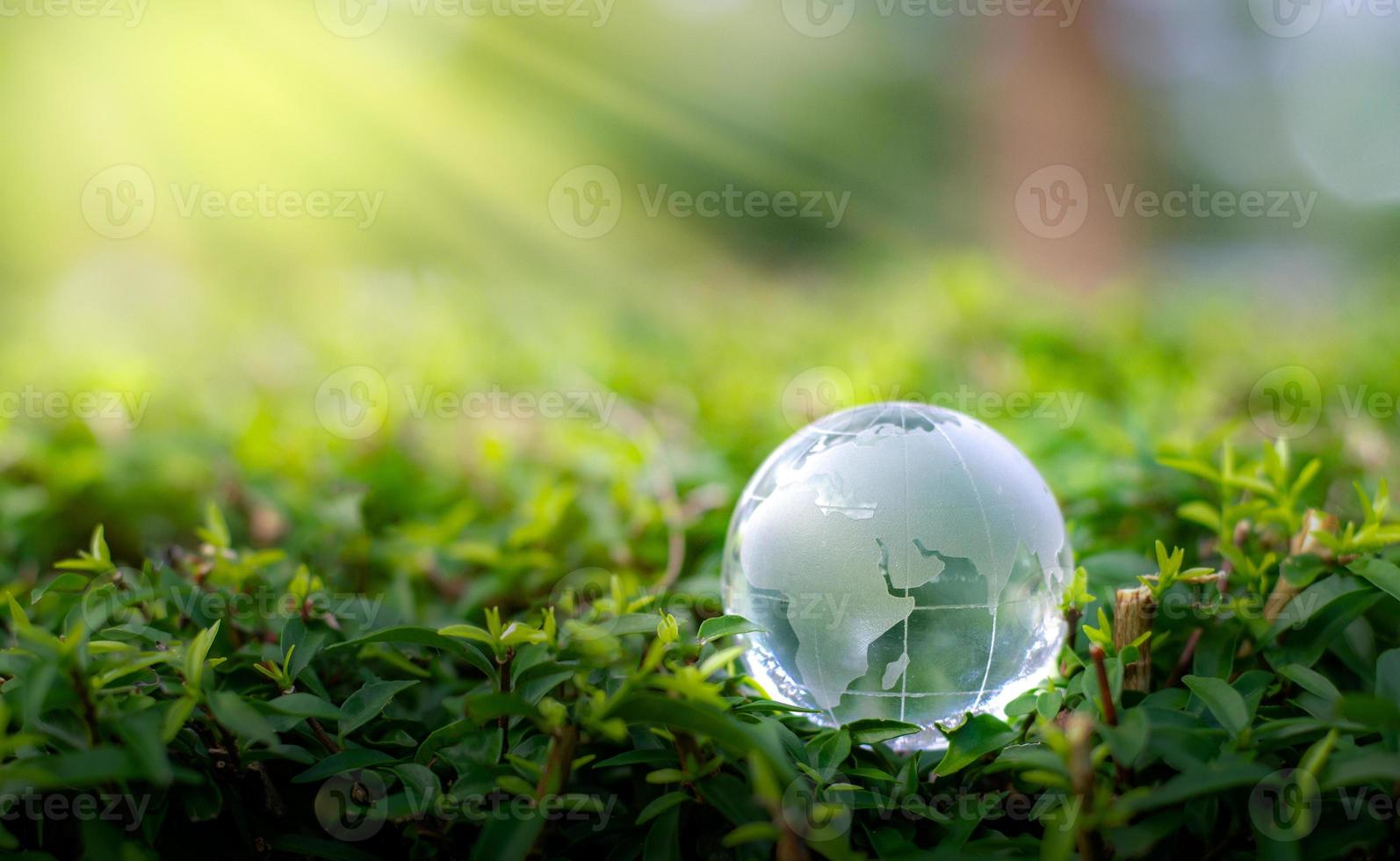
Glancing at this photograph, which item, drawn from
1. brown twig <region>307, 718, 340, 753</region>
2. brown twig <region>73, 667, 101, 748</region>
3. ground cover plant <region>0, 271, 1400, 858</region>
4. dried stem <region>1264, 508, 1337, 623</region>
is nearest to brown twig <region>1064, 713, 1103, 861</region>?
ground cover plant <region>0, 271, 1400, 858</region>

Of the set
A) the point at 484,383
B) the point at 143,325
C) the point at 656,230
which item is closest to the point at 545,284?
the point at 656,230

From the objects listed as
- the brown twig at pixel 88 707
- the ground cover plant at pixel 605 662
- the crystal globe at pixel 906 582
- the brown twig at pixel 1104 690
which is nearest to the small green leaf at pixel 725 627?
the ground cover plant at pixel 605 662

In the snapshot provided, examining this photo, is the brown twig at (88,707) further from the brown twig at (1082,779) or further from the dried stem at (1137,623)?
the dried stem at (1137,623)

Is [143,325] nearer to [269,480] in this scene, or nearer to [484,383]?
[484,383]

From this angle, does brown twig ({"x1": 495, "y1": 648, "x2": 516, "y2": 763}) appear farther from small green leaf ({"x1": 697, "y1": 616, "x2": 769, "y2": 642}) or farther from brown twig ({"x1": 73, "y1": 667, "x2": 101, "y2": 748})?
brown twig ({"x1": 73, "y1": 667, "x2": 101, "y2": 748})

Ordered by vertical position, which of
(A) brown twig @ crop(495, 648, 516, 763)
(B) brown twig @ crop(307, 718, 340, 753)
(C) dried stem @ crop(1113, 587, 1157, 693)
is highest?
(C) dried stem @ crop(1113, 587, 1157, 693)

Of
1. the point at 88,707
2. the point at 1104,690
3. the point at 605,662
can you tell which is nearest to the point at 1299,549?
the point at 1104,690
